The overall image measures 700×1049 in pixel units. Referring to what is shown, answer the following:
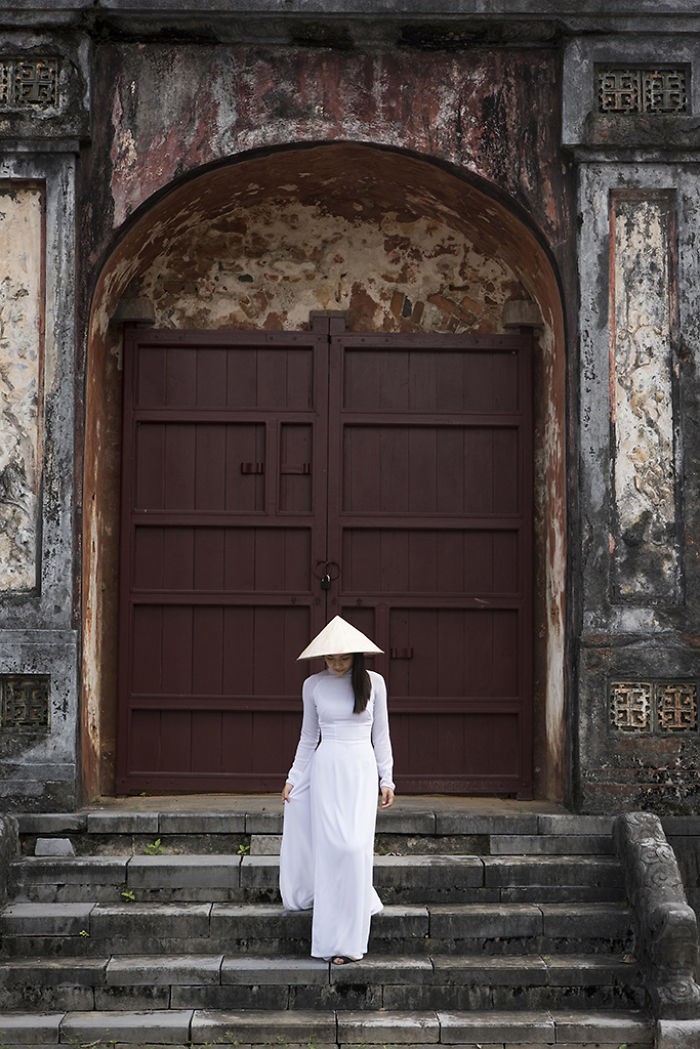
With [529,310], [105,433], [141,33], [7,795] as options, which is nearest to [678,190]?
[529,310]

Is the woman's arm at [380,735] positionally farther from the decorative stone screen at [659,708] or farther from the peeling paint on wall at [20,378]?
the peeling paint on wall at [20,378]

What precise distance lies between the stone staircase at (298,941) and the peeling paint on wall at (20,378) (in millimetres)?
1450

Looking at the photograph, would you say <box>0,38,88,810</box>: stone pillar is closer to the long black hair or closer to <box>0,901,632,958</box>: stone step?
<box>0,901,632,958</box>: stone step

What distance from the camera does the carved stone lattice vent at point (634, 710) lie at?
7.27 m

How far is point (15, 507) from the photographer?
7371mm

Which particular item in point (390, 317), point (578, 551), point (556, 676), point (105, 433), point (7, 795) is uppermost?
point (390, 317)

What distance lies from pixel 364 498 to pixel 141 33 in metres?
2.97

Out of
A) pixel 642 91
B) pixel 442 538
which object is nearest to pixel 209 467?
pixel 442 538

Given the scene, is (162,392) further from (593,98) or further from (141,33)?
(593,98)

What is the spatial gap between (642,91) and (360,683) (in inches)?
146

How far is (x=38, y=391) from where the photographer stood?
741cm

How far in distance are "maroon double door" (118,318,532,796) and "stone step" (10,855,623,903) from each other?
4.64ft

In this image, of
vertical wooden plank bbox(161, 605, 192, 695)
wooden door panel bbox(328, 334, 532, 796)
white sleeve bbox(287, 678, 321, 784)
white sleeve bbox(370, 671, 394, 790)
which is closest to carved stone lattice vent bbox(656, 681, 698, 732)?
wooden door panel bbox(328, 334, 532, 796)

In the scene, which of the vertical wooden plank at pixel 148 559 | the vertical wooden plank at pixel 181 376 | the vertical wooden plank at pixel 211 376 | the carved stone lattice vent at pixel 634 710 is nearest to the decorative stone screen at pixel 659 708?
the carved stone lattice vent at pixel 634 710
